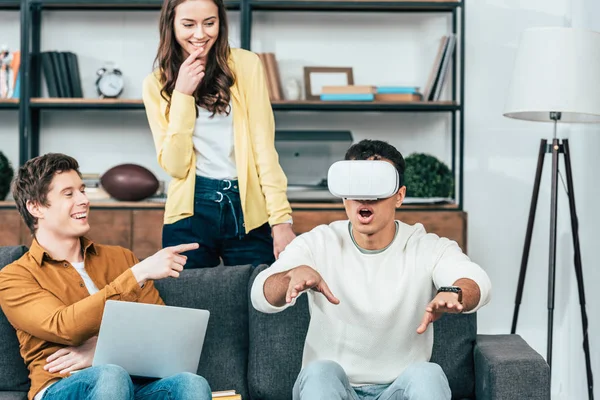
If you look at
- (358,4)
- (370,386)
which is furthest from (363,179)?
(358,4)

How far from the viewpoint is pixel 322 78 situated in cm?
391

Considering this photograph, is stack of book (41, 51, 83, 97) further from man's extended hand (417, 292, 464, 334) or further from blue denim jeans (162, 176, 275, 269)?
man's extended hand (417, 292, 464, 334)

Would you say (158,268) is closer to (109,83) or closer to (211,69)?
(211,69)

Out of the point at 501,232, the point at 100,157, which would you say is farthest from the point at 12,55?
the point at 501,232

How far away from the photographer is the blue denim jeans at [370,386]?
6.05 ft

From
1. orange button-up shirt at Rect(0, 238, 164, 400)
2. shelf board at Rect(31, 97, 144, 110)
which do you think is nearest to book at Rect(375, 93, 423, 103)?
shelf board at Rect(31, 97, 144, 110)

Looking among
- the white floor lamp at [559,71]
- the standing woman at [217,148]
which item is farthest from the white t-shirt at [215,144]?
the white floor lamp at [559,71]

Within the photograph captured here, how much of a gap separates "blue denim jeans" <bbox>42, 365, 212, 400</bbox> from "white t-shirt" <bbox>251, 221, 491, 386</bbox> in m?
0.24

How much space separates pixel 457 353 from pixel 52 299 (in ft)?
3.54

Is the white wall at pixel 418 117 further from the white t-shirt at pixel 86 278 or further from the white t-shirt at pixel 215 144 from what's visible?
the white t-shirt at pixel 86 278

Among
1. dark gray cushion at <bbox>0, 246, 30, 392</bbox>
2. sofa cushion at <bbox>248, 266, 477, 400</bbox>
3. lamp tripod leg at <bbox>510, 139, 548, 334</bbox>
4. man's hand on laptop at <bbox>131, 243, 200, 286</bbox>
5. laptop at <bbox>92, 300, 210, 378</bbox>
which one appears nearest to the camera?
laptop at <bbox>92, 300, 210, 378</bbox>

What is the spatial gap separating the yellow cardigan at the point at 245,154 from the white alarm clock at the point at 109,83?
1.51m

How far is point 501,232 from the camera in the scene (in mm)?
4051

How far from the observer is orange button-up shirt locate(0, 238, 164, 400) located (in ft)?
6.59
